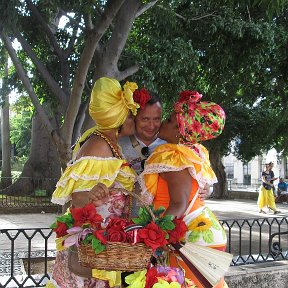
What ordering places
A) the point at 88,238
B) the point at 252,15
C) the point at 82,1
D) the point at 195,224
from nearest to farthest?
the point at 88,238, the point at 195,224, the point at 82,1, the point at 252,15

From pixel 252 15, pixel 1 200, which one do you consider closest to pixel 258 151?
pixel 1 200

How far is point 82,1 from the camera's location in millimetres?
6512

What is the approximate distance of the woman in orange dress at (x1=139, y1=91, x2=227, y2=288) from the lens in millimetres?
2910

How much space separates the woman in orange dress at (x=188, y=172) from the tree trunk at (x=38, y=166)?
666 inches

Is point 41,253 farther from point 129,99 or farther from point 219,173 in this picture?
point 219,173

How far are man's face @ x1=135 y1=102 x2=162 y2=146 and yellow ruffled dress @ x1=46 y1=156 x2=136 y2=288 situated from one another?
Answer: 372 millimetres

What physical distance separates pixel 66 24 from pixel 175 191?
20.3 ft

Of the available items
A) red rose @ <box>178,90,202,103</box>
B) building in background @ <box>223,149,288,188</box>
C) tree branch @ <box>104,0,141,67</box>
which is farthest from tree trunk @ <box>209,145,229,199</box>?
building in background @ <box>223,149,288,188</box>

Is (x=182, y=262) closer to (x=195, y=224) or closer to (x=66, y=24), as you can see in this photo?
(x=195, y=224)

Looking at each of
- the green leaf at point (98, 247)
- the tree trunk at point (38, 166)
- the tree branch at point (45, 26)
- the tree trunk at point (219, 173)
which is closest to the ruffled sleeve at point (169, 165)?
the green leaf at point (98, 247)

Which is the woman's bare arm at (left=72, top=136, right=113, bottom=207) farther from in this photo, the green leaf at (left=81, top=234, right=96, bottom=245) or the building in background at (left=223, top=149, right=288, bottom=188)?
the building in background at (left=223, top=149, right=288, bottom=188)

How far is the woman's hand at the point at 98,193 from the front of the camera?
105 inches

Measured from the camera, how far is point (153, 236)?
2.47 m

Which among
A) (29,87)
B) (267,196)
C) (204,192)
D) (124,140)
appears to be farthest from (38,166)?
(204,192)
